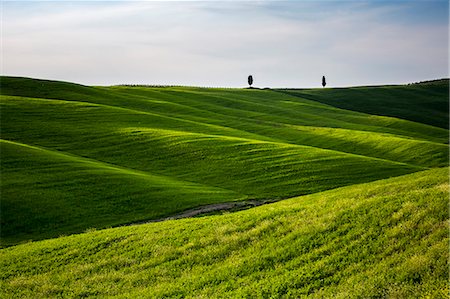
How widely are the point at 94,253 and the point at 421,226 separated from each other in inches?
609

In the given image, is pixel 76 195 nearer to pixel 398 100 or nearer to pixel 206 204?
pixel 206 204

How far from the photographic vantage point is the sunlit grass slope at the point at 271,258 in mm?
14266

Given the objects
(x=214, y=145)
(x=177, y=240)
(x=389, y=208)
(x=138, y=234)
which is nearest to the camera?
(x=389, y=208)

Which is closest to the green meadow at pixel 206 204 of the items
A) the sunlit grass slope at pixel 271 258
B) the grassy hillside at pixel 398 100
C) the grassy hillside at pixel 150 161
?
the sunlit grass slope at pixel 271 258

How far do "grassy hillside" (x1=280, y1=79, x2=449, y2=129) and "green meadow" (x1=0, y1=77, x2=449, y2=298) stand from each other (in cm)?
3505

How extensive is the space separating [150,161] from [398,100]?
119819mm

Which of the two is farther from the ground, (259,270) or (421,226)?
(421,226)

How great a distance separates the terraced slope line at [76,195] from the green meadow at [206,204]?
15 cm

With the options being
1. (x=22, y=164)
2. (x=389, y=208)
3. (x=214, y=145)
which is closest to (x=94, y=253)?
(x=389, y=208)

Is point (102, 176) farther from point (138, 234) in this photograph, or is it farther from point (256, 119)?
point (256, 119)

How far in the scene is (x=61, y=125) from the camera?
6762 centimetres

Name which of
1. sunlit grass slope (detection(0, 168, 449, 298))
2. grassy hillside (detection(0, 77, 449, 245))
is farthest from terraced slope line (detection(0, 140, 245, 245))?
sunlit grass slope (detection(0, 168, 449, 298))

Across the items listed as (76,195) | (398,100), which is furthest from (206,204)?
(398,100)

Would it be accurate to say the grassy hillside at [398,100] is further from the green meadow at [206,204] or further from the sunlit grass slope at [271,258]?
the sunlit grass slope at [271,258]
